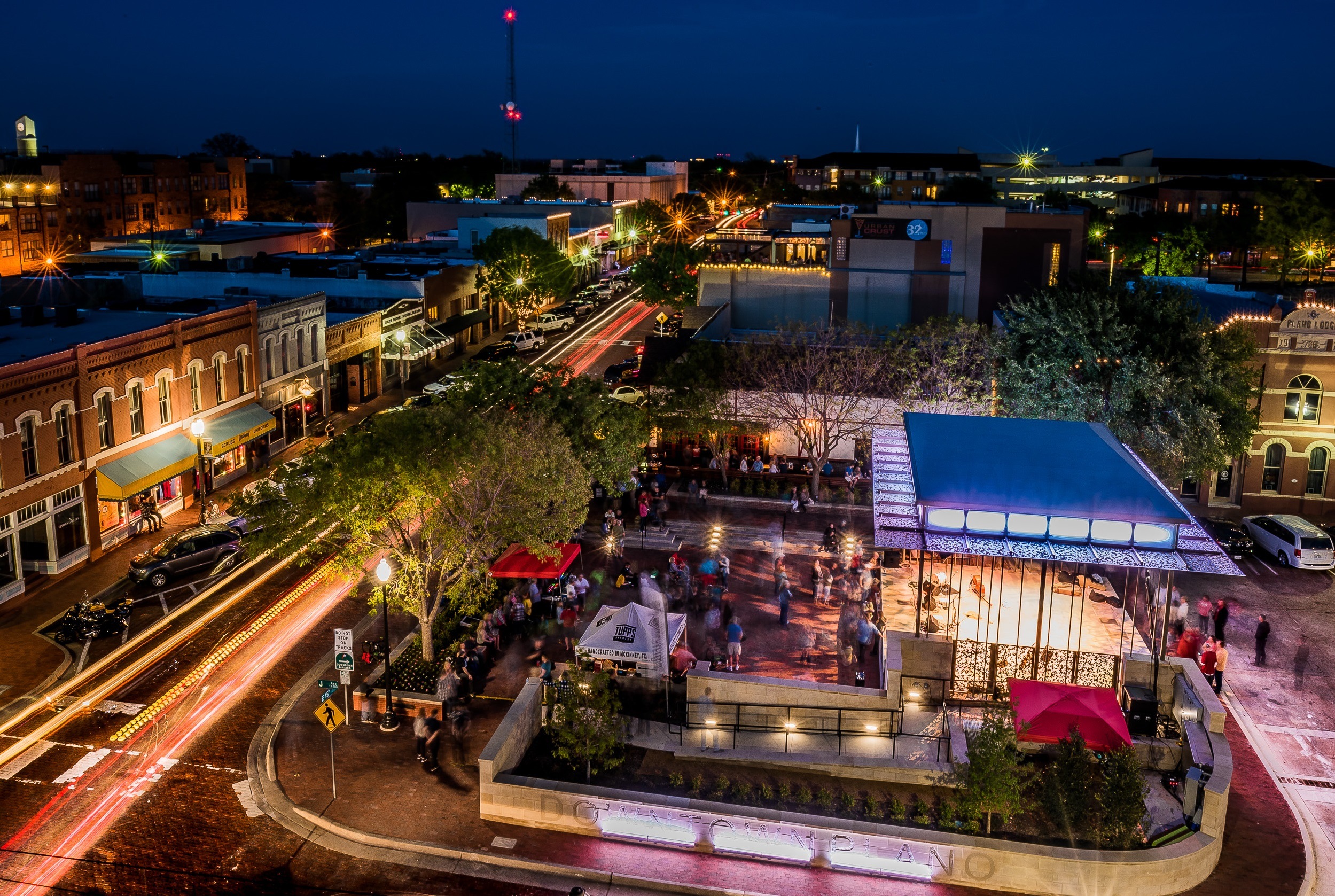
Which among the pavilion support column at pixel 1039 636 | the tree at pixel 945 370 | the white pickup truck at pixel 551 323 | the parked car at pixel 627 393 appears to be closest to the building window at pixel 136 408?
the parked car at pixel 627 393

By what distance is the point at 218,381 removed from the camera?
39.5 meters

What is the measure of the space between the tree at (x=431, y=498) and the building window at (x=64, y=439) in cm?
1085

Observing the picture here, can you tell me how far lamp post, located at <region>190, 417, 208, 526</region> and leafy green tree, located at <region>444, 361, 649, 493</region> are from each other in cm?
918

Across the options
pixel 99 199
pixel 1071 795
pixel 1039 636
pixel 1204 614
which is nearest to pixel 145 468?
pixel 1039 636

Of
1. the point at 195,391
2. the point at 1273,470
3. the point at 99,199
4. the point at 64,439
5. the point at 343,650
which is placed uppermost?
the point at 99,199

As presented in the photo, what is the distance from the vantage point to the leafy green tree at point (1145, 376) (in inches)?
1364

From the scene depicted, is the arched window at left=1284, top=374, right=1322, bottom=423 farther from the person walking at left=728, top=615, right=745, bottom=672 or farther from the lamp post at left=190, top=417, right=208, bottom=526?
the lamp post at left=190, top=417, right=208, bottom=526

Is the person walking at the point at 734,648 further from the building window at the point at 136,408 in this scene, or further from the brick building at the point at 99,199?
the brick building at the point at 99,199

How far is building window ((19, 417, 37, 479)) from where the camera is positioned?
96.5 feet

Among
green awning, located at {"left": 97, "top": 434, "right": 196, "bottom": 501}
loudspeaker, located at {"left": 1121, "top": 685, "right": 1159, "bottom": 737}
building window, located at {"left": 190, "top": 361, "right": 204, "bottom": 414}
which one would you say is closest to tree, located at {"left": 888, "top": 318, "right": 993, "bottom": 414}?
loudspeaker, located at {"left": 1121, "top": 685, "right": 1159, "bottom": 737}

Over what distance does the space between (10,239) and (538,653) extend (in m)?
80.9

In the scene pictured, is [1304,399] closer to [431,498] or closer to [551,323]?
[431,498]

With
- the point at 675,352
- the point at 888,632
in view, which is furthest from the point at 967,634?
→ the point at 675,352

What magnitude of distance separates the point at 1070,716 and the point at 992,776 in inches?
123
